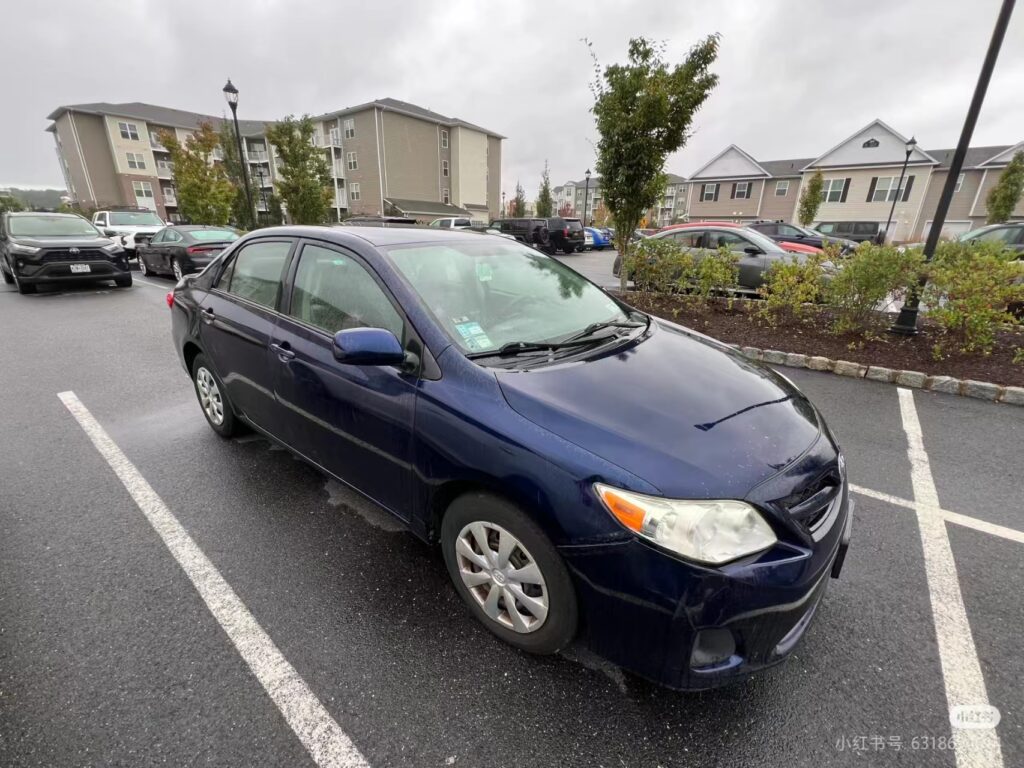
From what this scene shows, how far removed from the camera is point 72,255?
31.6 feet

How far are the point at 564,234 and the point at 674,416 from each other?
2132 centimetres

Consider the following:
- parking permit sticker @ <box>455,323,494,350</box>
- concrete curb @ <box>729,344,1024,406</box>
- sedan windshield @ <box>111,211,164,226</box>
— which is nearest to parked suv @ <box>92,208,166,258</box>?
sedan windshield @ <box>111,211,164,226</box>

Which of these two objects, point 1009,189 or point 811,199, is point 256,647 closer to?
point 1009,189

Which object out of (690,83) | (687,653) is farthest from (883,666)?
(690,83)

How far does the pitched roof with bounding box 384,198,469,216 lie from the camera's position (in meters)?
38.2

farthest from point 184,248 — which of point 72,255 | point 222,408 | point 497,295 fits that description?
point 497,295

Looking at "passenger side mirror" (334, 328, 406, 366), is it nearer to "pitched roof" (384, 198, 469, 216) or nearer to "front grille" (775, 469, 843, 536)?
"front grille" (775, 469, 843, 536)

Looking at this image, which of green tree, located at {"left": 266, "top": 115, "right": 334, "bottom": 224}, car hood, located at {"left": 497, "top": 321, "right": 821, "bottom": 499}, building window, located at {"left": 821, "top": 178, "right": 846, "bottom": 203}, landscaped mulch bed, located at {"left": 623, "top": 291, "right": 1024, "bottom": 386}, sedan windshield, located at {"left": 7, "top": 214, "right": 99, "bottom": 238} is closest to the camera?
car hood, located at {"left": 497, "top": 321, "right": 821, "bottom": 499}

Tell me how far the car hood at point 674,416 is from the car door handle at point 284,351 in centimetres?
137

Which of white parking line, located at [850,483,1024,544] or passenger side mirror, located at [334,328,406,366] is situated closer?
passenger side mirror, located at [334,328,406,366]

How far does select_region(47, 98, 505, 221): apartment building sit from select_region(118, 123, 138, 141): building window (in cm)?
8

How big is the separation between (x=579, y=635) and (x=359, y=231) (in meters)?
2.36

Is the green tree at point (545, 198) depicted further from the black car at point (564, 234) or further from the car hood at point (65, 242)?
the car hood at point (65, 242)

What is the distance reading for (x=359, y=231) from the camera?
2775mm
